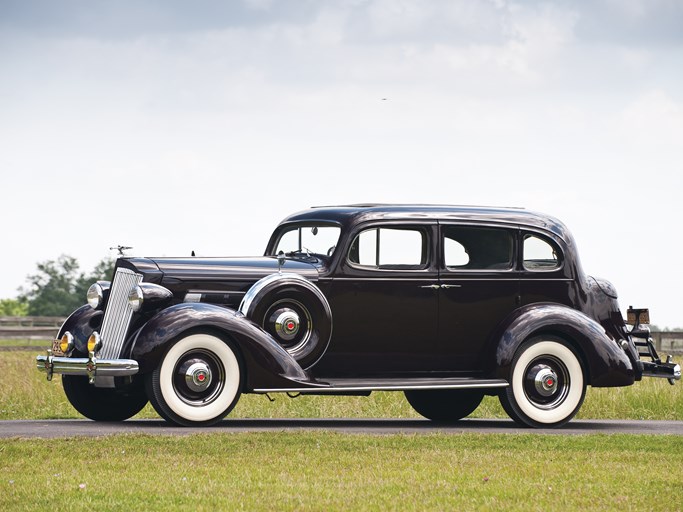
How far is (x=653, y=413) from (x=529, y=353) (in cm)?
369

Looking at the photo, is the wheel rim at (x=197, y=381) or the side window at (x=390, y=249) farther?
the side window at (x=390, y=249)

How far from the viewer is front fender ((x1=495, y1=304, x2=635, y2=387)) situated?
12.4 meters

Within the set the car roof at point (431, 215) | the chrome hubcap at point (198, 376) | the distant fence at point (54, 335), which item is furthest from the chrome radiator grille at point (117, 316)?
the distant fence at point (54, 335)

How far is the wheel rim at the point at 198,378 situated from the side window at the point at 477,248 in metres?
2.79

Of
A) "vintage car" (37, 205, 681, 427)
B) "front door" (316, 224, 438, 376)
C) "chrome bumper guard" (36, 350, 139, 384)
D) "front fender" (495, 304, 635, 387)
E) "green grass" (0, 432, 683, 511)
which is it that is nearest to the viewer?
"green grass" (0, 432, 683, 511)

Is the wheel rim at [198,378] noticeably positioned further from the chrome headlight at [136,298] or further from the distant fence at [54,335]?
the distant fence at [54,335]

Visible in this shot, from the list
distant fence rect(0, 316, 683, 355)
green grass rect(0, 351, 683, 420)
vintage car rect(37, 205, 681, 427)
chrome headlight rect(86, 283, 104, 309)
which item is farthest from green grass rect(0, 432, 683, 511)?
distant fence rect(0, 316, 683, 355)

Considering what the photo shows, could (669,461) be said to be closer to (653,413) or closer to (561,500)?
(561,500)

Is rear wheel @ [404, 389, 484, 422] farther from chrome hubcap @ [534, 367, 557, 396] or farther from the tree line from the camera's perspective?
the tree line

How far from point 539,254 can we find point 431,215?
135 centimetres

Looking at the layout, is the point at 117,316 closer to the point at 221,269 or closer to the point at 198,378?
the point at 221,269

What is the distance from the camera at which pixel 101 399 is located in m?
12.9

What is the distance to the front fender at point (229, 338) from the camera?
36.1 ft

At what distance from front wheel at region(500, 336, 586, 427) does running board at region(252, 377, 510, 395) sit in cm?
Answer: 22
